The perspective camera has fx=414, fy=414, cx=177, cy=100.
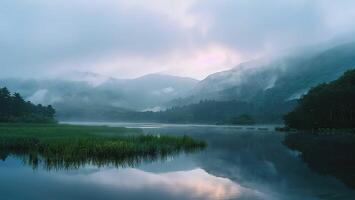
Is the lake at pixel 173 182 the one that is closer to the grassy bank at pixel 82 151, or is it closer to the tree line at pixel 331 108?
the grassy bank at pixel 82 151

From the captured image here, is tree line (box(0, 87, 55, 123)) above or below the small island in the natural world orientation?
above

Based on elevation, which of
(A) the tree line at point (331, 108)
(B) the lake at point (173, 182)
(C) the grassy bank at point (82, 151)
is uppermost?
(A) the tree line at point (331, 108)

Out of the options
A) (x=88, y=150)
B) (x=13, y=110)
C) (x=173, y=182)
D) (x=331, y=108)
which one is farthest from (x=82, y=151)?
(x=331, y=108)

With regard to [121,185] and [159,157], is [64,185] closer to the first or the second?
[121,185]

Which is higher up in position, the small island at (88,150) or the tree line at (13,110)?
the tree line at (13,110)

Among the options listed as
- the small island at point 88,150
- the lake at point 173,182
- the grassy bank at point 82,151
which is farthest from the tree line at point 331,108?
the lake at point 173,182

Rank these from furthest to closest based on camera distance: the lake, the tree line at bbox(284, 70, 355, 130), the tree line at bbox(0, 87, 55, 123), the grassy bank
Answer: the tree line at bbox(284, 70, 355, 130)
the tree line at bbox(0, 87, 55, 123)
the grassy bank
the lake

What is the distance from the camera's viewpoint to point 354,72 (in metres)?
129

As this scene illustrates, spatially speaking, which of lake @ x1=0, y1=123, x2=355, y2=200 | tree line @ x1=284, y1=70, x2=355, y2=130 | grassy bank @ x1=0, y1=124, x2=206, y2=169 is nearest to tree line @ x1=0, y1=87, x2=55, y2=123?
grassy bank @ x1=0, y1=124, x2=206, y2=169

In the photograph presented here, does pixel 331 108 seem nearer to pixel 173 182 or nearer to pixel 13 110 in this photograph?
pixel 13 110

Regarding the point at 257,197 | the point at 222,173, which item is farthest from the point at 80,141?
the point at 257,197

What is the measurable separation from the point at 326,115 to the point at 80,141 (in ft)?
315

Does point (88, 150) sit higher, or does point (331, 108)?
point (331, 108)

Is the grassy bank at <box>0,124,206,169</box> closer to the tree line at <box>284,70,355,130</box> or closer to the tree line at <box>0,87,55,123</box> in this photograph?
the tree line at <box>0,87,55,123</box>
